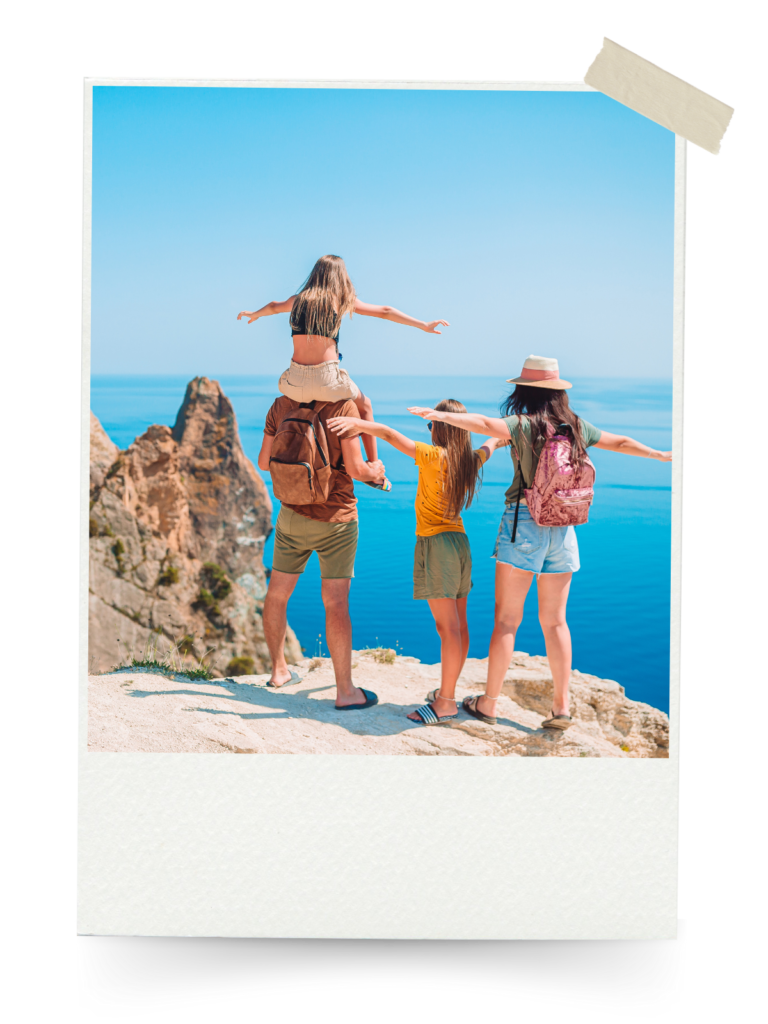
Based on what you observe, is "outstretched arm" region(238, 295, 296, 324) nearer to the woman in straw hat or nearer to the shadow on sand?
the woman in straw hat

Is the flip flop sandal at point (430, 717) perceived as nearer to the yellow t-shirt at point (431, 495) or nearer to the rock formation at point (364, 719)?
the rock formation at point (364, 719)

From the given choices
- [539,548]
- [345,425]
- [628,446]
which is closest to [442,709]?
[539,548]

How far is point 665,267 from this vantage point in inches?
219

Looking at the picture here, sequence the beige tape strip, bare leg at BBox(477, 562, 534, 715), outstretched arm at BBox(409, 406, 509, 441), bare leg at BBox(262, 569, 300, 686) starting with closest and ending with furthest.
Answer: the beige tape strip → outstretched arm at BBox(409, 406, 509, 441) → bare leg at BBox(477, 562, 534, 715) → bare leg at BBox(262, 569, 300, 686)

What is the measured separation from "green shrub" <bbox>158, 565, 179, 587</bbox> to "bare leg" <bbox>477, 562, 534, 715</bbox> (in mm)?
2211

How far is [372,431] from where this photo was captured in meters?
5.53

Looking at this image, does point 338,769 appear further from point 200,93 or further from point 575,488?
point 200,93

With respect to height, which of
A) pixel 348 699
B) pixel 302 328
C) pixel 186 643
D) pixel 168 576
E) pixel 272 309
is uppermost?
pixel 272 309

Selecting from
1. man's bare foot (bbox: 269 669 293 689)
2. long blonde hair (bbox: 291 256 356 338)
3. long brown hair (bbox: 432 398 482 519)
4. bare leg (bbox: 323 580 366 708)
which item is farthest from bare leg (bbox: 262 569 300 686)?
long blonde hair (bbox: 291 256 356 338)

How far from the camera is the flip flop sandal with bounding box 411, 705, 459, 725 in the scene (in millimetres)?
5676

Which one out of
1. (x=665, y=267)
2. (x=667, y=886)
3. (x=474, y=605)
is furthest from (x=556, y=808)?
(x=665, y=267)

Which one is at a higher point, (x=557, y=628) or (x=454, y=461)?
(x=454, y=461)

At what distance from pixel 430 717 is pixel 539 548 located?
1.28 metres

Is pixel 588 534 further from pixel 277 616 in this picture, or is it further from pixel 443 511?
pixel 277 616
